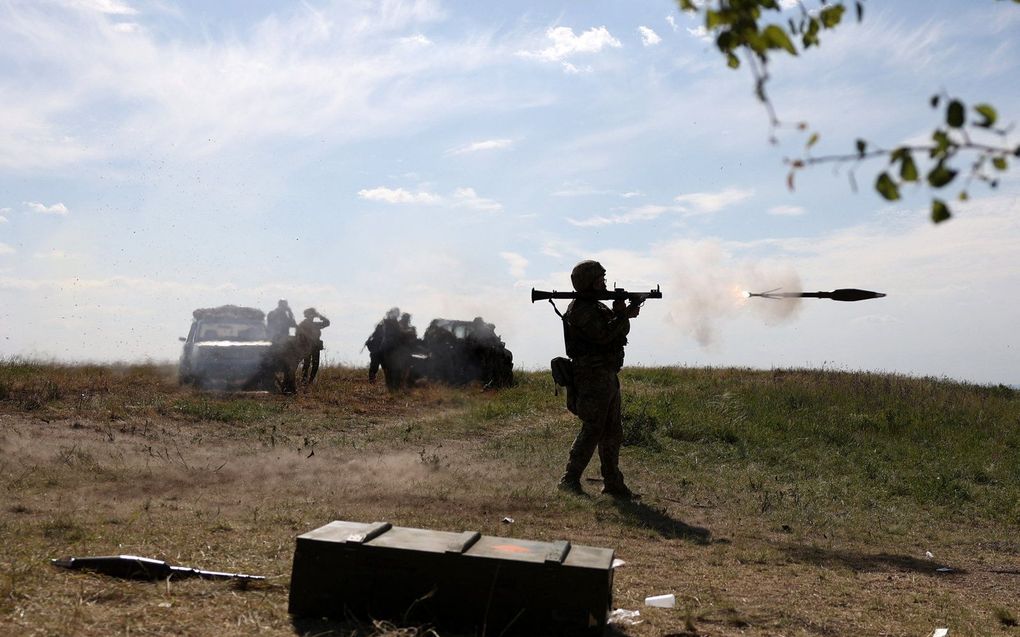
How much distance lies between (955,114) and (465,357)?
20.1 meters

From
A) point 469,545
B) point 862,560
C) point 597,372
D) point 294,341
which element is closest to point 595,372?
point 597,372

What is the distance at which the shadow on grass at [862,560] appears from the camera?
7.59 meters

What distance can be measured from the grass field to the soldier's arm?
5.19ft

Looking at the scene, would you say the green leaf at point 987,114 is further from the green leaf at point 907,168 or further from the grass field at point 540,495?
the grass field at point 540,495

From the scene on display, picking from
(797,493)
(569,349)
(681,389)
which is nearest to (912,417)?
(681,389)

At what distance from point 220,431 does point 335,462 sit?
2756 mm

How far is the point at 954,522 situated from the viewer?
33.2 feet

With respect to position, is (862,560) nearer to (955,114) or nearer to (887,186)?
(887,186)

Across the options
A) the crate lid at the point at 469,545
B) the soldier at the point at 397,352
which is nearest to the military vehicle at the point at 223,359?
the soldier at the point at 397,352

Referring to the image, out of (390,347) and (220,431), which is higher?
(390,347)

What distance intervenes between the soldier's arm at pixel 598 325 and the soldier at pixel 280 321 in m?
11.9

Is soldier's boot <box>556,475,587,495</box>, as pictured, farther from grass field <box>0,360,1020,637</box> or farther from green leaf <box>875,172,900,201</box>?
green leaf <box>875,172,900,201</box>

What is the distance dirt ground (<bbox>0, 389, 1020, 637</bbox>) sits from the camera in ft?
17.2

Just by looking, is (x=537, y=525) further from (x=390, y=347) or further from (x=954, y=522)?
(x=390, y=347)
